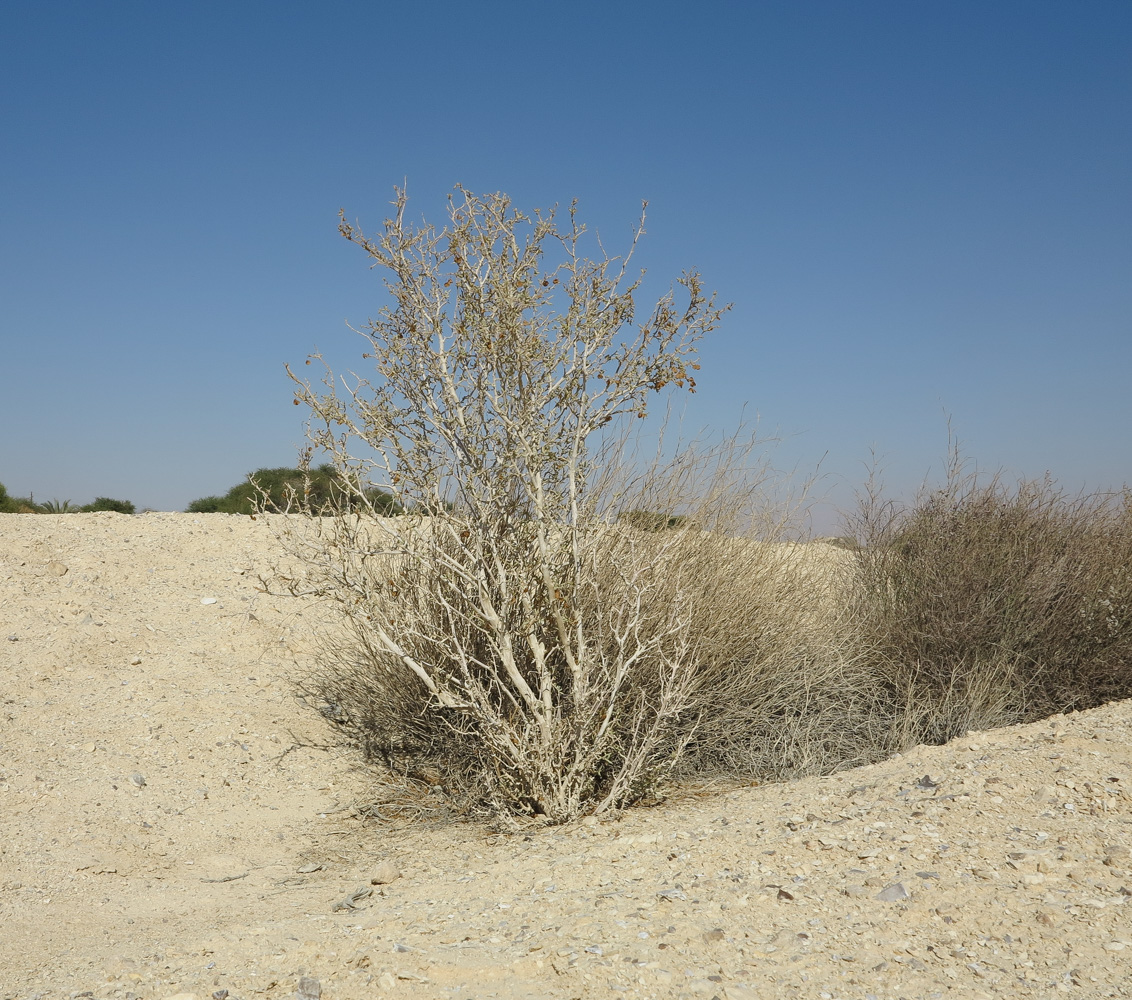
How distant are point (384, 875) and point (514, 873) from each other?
2.32 ft

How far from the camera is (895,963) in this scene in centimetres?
270

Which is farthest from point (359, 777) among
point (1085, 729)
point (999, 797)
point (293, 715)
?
point (1085, 729)

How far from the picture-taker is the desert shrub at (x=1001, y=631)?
6.00m

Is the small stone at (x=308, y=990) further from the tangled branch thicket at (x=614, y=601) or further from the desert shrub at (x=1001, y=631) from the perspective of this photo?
the desert shrub at (x=1001, y=631)

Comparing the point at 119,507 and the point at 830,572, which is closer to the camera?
the point at 830,572

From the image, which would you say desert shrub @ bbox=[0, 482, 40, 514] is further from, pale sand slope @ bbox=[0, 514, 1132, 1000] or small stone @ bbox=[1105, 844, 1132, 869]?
small stone @ bbox=[1105, 844, 1132, 869]

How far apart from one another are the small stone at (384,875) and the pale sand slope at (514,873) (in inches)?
1.1

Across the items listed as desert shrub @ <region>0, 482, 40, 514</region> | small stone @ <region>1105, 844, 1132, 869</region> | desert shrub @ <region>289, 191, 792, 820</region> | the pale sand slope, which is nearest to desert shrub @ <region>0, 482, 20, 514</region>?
desert shrub @ <region>0, 482, 40, 514</region>

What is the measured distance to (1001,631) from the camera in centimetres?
612

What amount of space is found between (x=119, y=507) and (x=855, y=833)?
11.3 metres

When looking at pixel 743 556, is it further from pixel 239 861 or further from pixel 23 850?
pixel 23 850

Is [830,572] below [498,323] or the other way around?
below

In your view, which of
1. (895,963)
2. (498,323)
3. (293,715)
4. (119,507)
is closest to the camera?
(895,963)

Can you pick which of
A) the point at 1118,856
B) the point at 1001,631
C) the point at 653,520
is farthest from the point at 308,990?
the point at 1001,631
